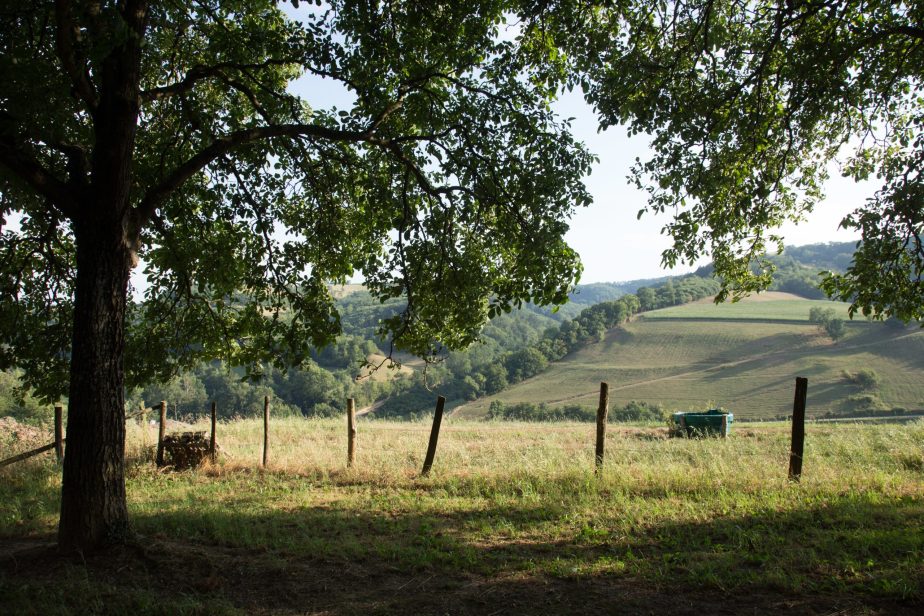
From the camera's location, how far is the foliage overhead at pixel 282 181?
7.25 m

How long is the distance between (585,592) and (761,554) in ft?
7.14

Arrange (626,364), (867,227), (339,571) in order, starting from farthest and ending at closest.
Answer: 1. (626,364)
2. (867,227)
3. (339,571)

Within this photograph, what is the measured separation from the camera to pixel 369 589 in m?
5.76

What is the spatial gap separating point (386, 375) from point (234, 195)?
55063 mm

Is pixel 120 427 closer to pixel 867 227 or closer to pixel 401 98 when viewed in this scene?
pixel 401 98

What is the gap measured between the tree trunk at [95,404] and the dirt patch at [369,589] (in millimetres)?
340

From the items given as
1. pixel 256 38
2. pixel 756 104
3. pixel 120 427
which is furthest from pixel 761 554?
pixel 256 38

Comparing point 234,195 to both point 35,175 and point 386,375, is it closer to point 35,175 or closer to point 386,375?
point 35,175

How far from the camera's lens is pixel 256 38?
816 cm

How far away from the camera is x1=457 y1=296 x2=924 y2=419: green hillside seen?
57.8m

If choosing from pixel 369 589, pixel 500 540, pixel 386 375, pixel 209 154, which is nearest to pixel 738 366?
pixel 386 375

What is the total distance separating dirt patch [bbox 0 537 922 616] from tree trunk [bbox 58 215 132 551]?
340 millimetres

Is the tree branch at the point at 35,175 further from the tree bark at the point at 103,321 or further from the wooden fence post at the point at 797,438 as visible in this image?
the wooden fence post at the point at 797,438

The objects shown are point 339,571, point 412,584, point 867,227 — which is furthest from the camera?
point 867,227
